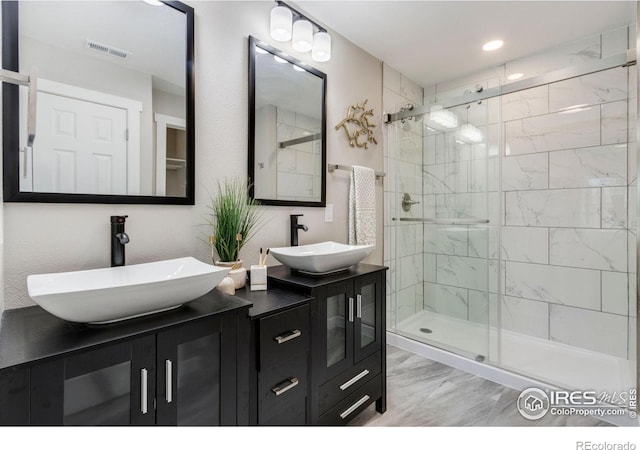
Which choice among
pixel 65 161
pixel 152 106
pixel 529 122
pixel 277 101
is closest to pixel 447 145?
pixel 529 122

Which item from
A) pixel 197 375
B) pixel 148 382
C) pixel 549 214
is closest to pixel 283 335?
pixel 197 375

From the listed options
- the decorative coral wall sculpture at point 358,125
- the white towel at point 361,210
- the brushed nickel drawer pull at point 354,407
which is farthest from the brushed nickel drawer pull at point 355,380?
the decorative coral wall sculpture at point 358,125

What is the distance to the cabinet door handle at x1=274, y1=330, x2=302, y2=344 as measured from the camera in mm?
1126

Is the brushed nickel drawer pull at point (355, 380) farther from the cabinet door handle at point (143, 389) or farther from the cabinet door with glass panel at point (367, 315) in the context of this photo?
the cabinet door handle at point (143, 389)

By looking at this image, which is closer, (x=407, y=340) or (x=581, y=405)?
(x=581, y=405)

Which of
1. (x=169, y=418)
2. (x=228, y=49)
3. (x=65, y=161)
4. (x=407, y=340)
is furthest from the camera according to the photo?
(x=407, y=340)

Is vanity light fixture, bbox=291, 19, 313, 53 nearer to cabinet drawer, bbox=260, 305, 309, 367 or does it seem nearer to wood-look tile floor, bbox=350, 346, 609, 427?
cabinet drawer, bbox=260, 305, 309, 367

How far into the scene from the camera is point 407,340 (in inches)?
96.1

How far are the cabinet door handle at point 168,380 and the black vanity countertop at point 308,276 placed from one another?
23.3 inches

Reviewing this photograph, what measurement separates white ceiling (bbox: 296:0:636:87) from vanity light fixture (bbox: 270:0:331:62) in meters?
0.09

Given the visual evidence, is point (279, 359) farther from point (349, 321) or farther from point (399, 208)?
point (399, 208)

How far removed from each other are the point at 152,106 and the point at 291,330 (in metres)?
1.11

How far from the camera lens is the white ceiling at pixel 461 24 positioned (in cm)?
186

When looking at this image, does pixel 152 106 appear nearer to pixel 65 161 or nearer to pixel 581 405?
pixel 65 161
